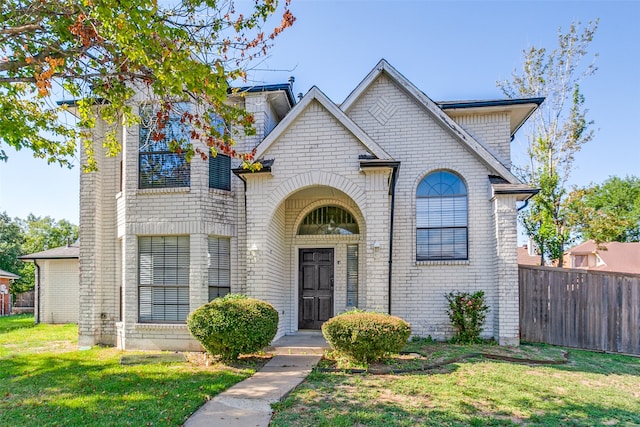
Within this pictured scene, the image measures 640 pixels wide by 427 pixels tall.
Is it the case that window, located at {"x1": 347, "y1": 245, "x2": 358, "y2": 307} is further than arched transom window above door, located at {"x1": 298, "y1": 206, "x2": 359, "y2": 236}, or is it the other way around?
arched transom window above door, located at {"x1": 298, "y1": 206, "x2": 359, "y2": 236}

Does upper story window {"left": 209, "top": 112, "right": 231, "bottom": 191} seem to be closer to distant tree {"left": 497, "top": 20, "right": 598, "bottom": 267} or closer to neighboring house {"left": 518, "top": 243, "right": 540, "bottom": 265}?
distant tree {"left": 497, "top": 20, "right": 598, "bottom": 267}

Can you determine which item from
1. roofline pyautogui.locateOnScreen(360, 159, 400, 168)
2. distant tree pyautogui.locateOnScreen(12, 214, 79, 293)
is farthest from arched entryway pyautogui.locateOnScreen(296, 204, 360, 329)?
distant tree pyautogui.locateOnScreen(12, 214, 79, 293)

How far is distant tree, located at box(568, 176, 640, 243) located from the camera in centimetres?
1596

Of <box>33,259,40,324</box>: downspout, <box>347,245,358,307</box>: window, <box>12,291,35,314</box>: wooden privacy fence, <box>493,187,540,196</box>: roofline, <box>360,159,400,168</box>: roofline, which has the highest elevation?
<box>360,159,400,168</box>: roofline

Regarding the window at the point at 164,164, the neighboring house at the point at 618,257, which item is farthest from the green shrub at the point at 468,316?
the neighboring house at the point at 618,257

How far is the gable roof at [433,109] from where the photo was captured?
10.3 metres

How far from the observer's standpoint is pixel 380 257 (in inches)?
364

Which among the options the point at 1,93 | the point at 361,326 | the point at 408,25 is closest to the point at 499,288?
the point at 361,326

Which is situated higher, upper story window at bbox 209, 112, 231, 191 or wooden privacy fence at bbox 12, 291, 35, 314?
upper story window at bbox 209, 112, 231, 191

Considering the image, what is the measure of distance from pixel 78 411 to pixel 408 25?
10470 mm

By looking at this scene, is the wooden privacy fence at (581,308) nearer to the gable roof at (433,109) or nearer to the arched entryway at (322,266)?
the gable roof at (433,109)

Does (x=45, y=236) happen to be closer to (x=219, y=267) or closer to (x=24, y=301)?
(x=24, y=301)

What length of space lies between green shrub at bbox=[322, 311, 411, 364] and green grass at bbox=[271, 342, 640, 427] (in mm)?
518

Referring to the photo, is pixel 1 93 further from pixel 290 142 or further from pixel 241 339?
pixel 241 339
